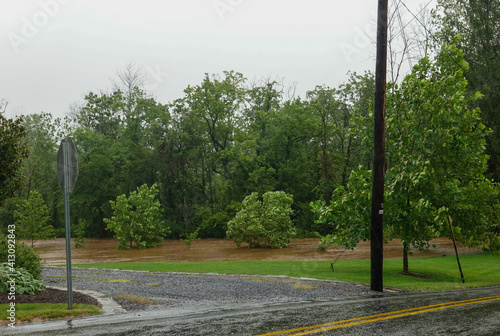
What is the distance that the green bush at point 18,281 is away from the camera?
10.8m

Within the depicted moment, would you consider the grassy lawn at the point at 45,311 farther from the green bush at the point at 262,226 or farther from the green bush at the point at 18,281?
the green bush at the point at 262,226

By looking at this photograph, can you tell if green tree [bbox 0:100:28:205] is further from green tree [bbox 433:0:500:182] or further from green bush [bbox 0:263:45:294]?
green tree [bbox 433:0:500:182]

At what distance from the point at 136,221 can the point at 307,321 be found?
3006 centimetres

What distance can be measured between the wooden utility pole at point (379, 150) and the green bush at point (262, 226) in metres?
19.2

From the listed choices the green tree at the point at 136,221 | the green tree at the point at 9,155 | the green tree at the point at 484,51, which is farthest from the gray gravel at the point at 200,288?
the green tree at the point at 484,51

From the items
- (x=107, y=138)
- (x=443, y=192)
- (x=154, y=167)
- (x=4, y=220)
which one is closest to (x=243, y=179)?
(x=154, y=167)

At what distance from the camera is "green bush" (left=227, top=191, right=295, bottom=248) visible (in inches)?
1261

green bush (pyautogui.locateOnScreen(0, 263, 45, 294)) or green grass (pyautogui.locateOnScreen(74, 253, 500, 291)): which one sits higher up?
green bush (pyautogui.locateOnScreen(0, 263, 45, 294))

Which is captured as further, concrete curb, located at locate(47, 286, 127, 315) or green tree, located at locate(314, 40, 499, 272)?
green tree, located at locate(314, 40, 499, 272)

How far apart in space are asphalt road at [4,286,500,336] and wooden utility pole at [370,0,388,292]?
3.47 m

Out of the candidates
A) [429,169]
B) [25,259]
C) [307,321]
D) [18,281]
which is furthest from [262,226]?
[307,321]

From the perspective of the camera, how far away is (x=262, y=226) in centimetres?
3194

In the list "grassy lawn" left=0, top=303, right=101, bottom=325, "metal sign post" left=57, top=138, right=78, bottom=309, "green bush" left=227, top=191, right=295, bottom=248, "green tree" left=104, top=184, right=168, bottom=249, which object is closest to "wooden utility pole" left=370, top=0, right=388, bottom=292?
"grassy lawn" left=0, top=303, right=101, bottom=325

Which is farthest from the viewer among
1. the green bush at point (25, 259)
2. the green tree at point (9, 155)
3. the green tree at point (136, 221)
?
the green tree at point (136, 221)
